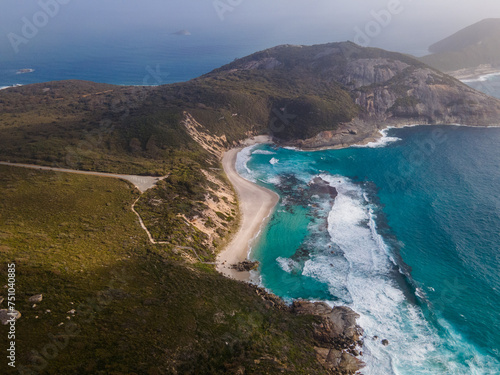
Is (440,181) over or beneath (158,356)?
over

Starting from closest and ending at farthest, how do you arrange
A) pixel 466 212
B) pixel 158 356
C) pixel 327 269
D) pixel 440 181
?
pixel 158 356 → pixel 327 269 → pixel 466 212 → pixel 440 181

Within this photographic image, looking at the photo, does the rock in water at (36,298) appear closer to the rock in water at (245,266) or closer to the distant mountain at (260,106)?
the rock in water at (245,266)

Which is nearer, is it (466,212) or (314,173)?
(466,212)

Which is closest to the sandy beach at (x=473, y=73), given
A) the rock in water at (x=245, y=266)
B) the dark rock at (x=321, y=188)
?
the dark rock at (x=321, y=188)

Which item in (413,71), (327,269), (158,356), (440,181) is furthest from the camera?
(413,71)

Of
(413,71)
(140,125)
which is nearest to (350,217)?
(140,125)

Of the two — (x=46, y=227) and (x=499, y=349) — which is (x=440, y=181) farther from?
(x=46, y=227)

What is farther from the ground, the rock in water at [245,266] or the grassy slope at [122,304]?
the grassy slope at [122,304]
